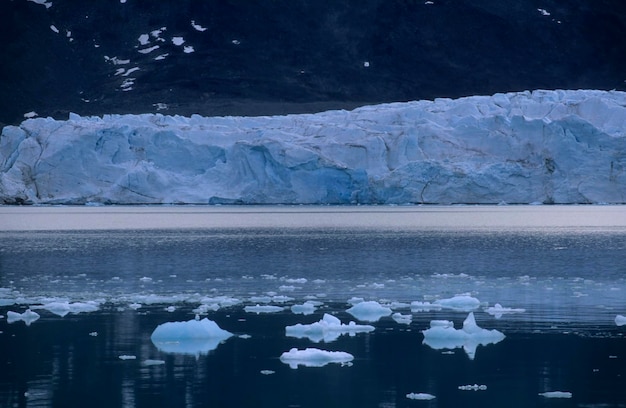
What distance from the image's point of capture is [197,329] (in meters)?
9.98

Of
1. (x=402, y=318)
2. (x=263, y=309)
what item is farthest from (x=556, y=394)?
(x=263, y=309)

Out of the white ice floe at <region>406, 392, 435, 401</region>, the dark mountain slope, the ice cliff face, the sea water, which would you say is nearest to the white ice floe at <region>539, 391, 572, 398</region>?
the sea water

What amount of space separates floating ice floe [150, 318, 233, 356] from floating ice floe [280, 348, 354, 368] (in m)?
1.14

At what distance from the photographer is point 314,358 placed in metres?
8.83

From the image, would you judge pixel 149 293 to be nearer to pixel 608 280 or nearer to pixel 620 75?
pixel 608 280

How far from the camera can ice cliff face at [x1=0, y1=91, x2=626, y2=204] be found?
37312mm

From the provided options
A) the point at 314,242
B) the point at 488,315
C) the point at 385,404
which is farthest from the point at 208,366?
the point at 314,242

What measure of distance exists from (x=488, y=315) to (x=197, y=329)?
3656mm

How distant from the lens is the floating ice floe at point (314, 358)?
8789 mm

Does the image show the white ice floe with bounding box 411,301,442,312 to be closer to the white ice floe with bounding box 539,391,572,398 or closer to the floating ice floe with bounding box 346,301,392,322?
the floating ice floe with bounding box 346,301,392,322

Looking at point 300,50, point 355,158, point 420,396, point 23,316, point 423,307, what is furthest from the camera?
point 300,50

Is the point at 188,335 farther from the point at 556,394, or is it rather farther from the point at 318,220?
the point at 318,220

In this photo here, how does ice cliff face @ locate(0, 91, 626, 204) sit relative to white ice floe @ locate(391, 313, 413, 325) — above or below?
above

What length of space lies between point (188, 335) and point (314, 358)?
1694 millimetres
